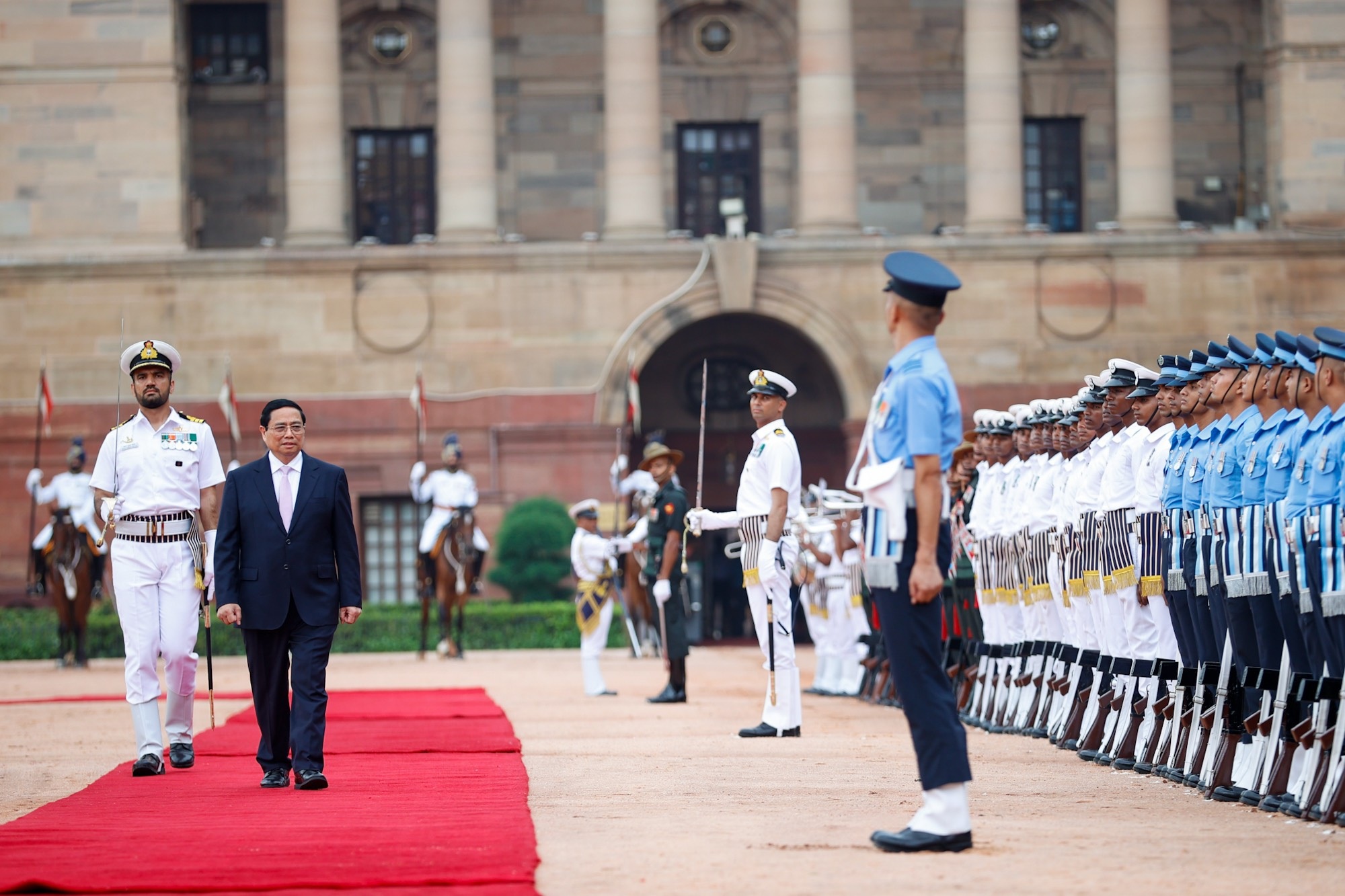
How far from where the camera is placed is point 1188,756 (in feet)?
36.1

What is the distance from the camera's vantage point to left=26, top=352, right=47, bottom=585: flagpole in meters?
28.5

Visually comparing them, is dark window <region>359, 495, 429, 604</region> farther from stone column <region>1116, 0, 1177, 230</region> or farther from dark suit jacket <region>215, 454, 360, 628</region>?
dark suit jacket <region>215, 454, 360, 628</region>

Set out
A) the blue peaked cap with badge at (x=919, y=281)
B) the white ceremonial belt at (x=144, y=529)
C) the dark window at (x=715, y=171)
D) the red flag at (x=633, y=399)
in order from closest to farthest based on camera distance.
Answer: the blue peaked cap with badge at (x=919, y=281) < the white ceremonial belt at (x=144, y=529) < the red flag at (x=633, y=399) < the dark window at (x=715, y=171)

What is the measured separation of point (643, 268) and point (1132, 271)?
8.58 metres

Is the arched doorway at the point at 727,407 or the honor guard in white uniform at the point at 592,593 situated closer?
the honor guard in white uniform at the point at 592,593

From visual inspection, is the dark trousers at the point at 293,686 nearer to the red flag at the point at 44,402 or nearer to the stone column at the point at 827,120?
the red flag at the point at 44,402

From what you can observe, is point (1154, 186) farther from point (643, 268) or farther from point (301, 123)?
point (301, 123)

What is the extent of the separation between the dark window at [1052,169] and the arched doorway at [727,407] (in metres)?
5.57

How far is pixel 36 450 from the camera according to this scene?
2988cm

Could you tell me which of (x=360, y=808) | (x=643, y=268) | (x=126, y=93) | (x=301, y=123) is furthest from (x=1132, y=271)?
(x=360, y=808)

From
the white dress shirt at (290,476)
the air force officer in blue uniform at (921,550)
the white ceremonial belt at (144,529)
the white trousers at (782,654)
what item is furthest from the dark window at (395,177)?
the air force officer in blue uniform at (921,550)

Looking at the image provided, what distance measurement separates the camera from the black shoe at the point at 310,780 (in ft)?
34.8

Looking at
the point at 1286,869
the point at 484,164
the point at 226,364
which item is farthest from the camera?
the point at 484,164

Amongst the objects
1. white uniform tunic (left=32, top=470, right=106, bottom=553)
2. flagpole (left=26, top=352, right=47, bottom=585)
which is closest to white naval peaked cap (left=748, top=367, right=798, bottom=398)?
white uniform tunic (left=32, top=470, right=106, bottom=553)
